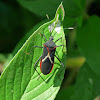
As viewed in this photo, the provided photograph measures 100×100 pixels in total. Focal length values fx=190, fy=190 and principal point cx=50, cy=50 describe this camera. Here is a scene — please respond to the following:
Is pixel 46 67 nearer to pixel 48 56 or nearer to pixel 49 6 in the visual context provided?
pixel 48 56

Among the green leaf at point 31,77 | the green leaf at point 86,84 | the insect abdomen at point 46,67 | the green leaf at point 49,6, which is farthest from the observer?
the green leaf at point 86,84

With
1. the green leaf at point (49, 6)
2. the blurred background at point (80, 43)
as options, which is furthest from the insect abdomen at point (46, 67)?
the green leaf at point (49, 6)

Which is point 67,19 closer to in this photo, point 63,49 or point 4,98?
point 63,49

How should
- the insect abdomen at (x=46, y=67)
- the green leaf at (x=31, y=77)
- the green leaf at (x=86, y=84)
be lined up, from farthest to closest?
1. the green leaf at (x=86, y=84)
2. the insect abdomen at (x=46, y=67)
3. the green leaf at (x=31, y=77)

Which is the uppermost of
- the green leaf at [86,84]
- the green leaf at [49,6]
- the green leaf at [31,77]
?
the green leaf at [49,6]

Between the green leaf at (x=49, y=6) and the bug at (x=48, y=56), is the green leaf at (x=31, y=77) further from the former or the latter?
the green leaf at (x=49, y=6)

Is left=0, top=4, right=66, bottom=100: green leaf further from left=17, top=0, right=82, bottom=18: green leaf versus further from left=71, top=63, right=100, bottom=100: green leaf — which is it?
left=71, top=63, right=100, bottom=100: green leaf
